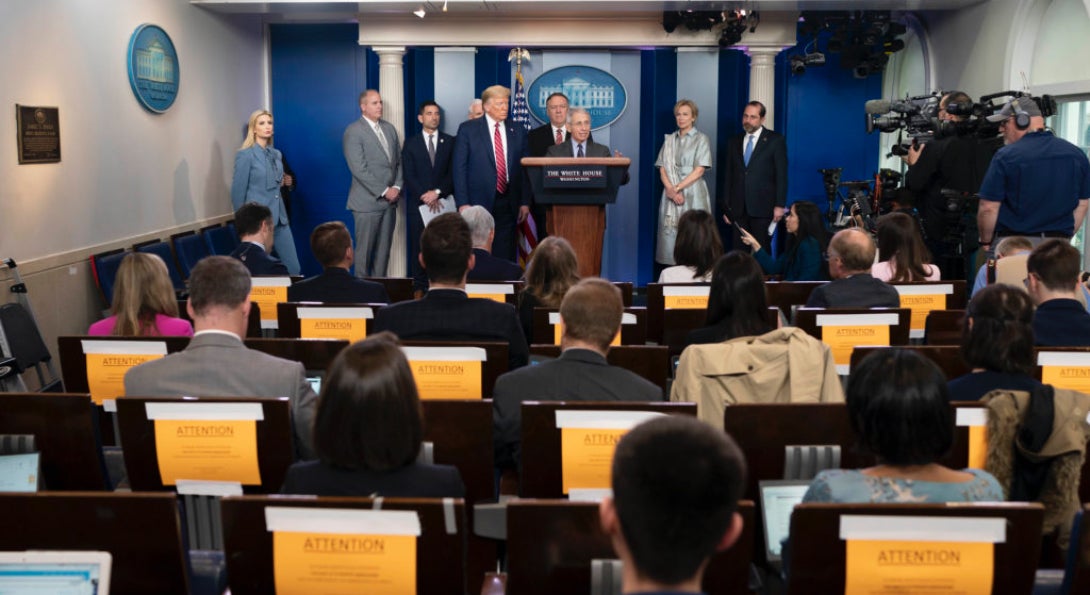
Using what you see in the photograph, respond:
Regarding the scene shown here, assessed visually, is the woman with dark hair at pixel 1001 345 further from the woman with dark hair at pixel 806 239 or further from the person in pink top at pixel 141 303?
the woman with dark hair at pixel 806 239

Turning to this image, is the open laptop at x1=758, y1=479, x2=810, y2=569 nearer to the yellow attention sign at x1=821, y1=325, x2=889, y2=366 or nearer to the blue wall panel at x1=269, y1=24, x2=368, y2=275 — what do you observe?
the yellow attention sign at x1=821, y1=325, x2=889, y2=366

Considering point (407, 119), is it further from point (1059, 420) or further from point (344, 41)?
point (1059, 420)

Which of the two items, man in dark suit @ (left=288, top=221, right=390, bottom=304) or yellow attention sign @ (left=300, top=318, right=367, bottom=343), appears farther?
man in dark suit @ (left=288, top=221, right=390, bottom=304)

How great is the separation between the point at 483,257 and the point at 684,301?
133cm

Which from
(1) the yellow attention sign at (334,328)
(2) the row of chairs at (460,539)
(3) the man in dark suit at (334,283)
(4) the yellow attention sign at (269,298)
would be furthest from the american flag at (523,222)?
(2) the row of chairs at (460,539)

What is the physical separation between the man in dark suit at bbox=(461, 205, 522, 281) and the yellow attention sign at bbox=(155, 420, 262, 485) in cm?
313

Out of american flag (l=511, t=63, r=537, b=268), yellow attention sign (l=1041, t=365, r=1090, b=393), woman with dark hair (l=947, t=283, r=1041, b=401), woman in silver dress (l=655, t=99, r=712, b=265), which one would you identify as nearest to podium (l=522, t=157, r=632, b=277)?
american flag (l=511, t=63, r=537, b=268)

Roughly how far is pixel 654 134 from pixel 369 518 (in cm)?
887

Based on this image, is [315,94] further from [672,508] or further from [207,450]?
[672,508]

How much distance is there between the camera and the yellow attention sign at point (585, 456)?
268cm

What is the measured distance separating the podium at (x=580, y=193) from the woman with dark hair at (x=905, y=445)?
540 centimetres

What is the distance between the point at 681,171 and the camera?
9547 millimetres

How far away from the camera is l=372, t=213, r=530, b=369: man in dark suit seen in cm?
384

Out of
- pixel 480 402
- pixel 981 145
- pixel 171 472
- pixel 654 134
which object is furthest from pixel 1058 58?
pixel 171 472
